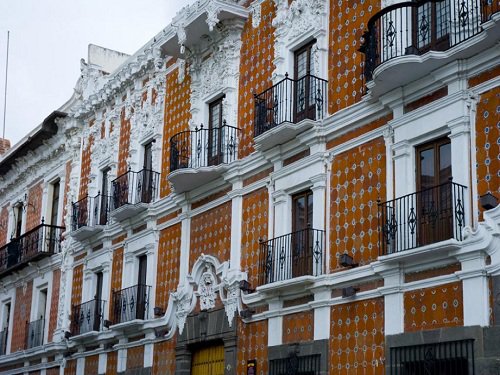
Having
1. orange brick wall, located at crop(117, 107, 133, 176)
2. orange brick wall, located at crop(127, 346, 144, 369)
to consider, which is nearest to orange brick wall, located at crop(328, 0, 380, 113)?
orange brick wall, located at crop(127, 346, 144, 369)

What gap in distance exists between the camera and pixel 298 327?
57.0ft

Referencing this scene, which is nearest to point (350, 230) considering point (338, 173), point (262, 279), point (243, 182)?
point (338, 173)

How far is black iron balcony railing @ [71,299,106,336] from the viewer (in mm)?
25297

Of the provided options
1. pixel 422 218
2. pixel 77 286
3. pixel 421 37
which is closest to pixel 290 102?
pixel 421 37

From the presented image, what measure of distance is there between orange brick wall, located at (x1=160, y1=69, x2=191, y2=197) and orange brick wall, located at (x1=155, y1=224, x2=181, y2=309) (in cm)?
108

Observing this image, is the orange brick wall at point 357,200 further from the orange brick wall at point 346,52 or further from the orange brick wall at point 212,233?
the orange brick wall at point 212,233

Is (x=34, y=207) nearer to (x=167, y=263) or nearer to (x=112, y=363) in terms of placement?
(x=112, y=363)

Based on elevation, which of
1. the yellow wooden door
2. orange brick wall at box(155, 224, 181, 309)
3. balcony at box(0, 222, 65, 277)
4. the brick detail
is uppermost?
balcony at box(0, 222, 65, 277)

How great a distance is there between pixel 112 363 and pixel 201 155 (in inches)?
252

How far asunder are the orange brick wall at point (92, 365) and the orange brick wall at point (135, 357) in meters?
2.01

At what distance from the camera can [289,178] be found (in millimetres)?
18422

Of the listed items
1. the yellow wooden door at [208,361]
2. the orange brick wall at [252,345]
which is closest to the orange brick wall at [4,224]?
the yellow wooden door at [208,361]

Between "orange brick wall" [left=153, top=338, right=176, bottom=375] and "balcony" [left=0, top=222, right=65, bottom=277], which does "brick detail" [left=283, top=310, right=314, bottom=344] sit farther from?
"balcony" [left=0, top=222, right=65, bottom=277]

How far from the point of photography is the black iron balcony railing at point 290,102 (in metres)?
18.0
